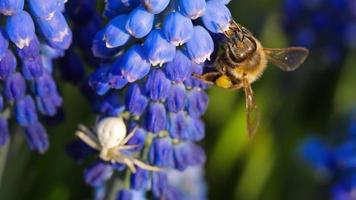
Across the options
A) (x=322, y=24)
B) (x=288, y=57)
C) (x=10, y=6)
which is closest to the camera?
(x=10, y=6)

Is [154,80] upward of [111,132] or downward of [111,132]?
upward

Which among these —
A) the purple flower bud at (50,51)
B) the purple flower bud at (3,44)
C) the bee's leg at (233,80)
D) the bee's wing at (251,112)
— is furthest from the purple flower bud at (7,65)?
the bee's wing at (251,112)

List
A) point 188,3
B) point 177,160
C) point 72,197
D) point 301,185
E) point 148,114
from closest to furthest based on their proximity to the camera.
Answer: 1. point 188,3
2. point 148,114
3. point 177,160
4. point 72,197
5. point 301,185

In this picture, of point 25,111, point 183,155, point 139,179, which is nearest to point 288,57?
point 183,155

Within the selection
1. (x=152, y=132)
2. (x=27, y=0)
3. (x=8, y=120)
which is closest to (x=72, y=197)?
(x=8, y=120)

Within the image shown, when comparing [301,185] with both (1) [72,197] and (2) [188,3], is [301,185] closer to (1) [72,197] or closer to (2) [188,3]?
(1) [72,197]

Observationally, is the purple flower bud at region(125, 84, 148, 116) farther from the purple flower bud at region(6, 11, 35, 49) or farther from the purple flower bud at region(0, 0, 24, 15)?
the purple flower bud at region(0, 0, 24, 15)

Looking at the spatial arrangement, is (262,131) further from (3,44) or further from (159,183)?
(3,44)
